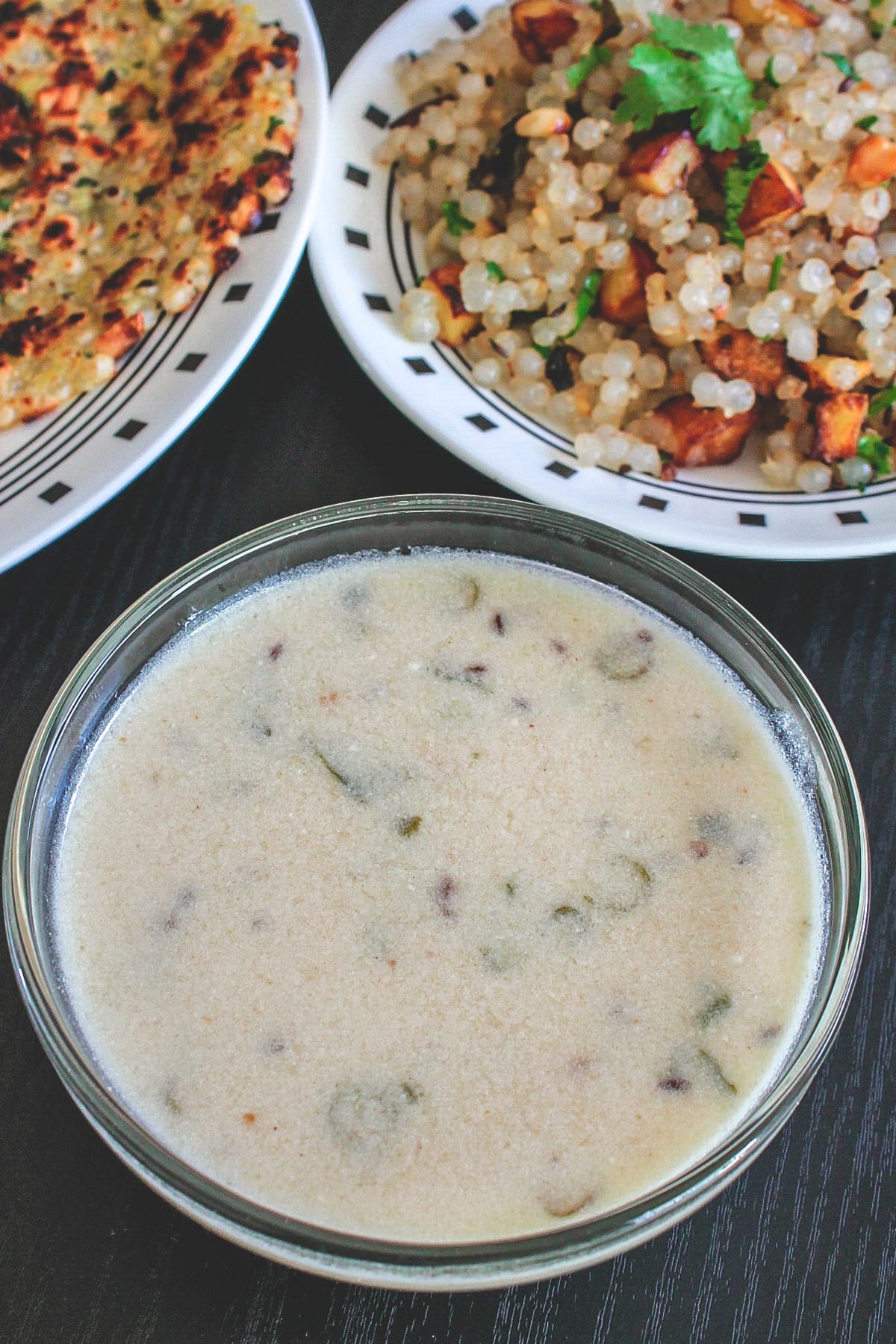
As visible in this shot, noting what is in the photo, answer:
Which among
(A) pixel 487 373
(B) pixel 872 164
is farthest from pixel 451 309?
(B) pixel 872 164

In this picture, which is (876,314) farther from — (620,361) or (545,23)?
(545,23)

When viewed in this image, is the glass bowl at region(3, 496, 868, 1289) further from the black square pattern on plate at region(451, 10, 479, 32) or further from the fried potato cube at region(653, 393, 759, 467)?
the black square pattern on plate at region(451, 10, 479, 32)

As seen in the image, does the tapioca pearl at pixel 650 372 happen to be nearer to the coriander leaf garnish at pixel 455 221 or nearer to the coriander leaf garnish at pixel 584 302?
the coriander leaf garnish at pixel 584 302

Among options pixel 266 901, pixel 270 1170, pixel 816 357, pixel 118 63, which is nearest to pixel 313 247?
pixel 118 63

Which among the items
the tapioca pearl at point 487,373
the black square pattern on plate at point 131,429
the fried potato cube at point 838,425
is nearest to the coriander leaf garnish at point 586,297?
the tapioca pearl at point 487,373

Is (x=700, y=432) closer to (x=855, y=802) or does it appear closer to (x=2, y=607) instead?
(x=855, y=802)
